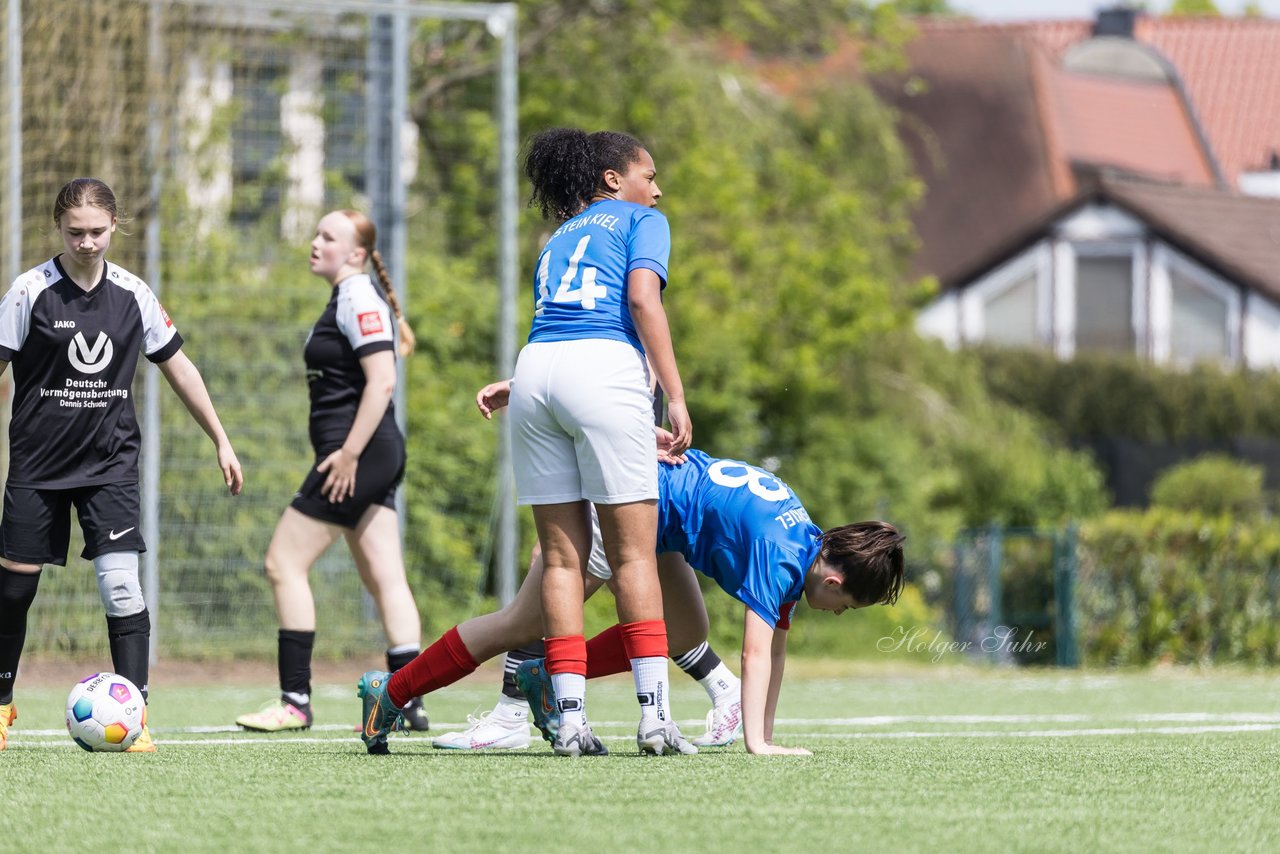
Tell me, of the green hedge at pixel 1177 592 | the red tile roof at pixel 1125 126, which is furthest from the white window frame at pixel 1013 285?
the green hedge at pixel 1177 592

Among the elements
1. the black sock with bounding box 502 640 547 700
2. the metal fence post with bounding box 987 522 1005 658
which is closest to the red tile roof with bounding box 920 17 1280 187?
the metal fence post with bounding box 987 522 1005 658

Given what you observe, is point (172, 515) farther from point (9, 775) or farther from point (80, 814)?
point (80, 814)

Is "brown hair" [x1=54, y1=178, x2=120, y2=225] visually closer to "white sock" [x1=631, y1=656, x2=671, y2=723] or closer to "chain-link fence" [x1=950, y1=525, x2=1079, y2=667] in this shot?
"white sock" [x1=631, y1=656, x2=671, y2=723]

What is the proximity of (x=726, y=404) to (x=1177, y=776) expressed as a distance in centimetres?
1107

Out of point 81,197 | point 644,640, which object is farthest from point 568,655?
point 81,197

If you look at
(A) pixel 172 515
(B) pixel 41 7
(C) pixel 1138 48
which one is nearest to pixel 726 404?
(A) pixel 172 515

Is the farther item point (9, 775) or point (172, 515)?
point (172, 515)

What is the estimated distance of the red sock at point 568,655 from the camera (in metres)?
5.54

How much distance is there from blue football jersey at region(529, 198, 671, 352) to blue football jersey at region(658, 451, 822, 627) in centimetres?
52

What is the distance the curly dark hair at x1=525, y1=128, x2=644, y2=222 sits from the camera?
5906 mm

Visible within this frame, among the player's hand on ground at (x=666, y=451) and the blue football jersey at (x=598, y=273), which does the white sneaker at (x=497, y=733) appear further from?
the blue football jersey at (x=598, y=273)

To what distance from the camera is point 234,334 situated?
12.5m

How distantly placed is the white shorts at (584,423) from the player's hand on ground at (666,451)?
0.71 ft

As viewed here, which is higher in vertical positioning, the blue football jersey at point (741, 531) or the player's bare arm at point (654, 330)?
the player's bare arm at point (654, 330)
